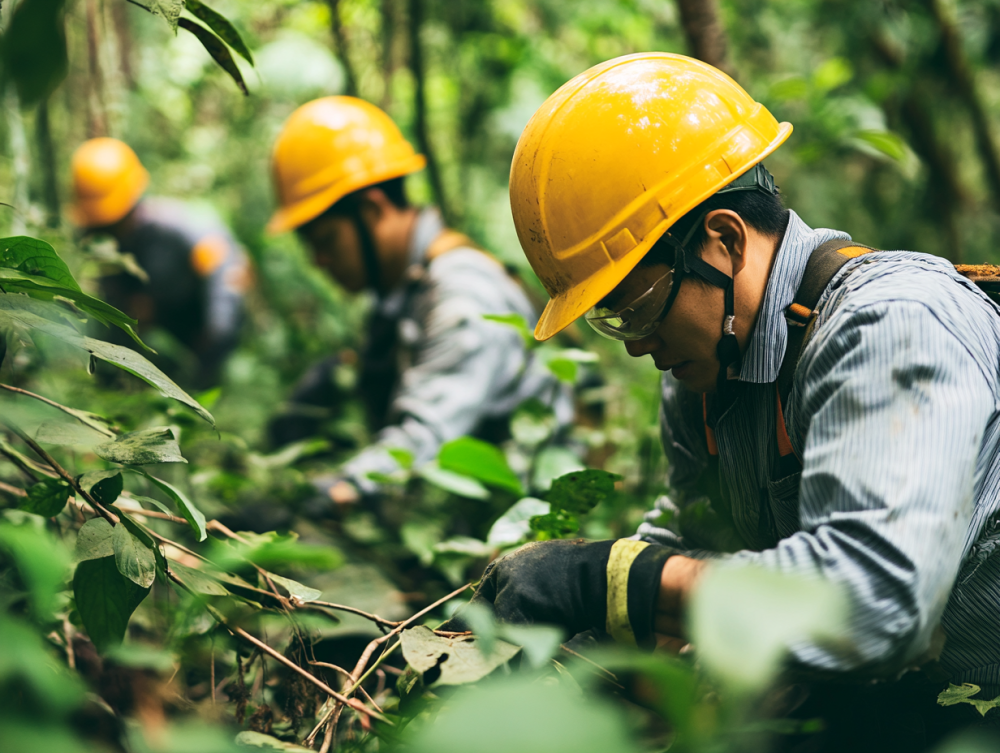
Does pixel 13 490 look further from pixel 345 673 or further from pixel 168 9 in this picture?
pixel 168 9

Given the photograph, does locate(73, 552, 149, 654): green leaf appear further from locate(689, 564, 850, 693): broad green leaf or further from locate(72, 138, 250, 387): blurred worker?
locate(72, 138, 250, 387): blurred worker

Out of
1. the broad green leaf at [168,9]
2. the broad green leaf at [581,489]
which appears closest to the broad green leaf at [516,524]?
the broad green leaf at [581,489]

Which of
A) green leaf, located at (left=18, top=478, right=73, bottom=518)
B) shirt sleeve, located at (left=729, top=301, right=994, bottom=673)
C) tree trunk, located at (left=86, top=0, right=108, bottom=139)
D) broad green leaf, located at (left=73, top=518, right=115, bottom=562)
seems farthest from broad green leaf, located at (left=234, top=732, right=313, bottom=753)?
tree trunk, located at (left=86, top=0, right=108, bottom=139)

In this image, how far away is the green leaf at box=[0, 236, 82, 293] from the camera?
1258 millimetres

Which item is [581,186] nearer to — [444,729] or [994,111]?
[444,729]

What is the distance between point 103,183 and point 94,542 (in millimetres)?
5178

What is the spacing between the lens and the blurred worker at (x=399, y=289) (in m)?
3.31

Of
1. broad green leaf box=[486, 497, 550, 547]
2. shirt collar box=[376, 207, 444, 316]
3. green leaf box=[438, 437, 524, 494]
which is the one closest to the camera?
broad green leaf box=[486, 497, 550, 547]

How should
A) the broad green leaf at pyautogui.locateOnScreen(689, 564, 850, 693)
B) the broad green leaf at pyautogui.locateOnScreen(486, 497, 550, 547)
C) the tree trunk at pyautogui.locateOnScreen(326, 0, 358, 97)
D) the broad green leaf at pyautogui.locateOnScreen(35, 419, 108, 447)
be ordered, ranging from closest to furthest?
the broad green leaf at pyautogui.locateOnScreen(689, 564, 850, 693) → the broad green leaf at pyautogui.locateOnScreen(35, 419, 108, 447) → the broad green leaf at pyautogui.locateOnScreen(486, 497, 550, 547) → the tree trunk at pyautogui.locateOnScreen(326, 0, 358, 97)

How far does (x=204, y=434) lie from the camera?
2.64m

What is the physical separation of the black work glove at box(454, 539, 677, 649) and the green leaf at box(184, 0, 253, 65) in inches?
44.8

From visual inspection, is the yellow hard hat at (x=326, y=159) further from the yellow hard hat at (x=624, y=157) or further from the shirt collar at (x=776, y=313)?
the shirt collar at (x=776, y=313)

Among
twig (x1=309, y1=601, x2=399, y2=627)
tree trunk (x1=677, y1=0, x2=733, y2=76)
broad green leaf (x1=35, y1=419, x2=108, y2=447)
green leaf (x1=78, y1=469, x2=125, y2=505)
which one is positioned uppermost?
tree trunk (x1=677, y1=0, x2=733, y2=76)

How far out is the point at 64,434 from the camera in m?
1.22
